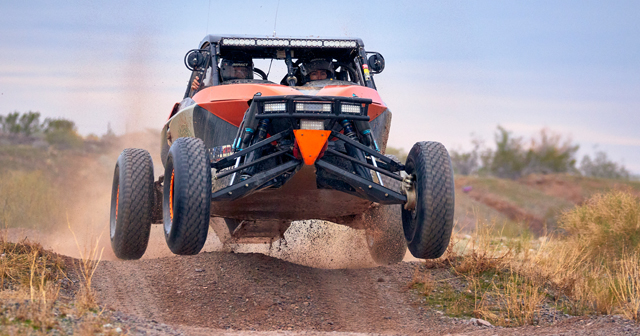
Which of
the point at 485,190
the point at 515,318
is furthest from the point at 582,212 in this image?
the point at 485,190

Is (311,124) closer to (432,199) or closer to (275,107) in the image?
(275,107)

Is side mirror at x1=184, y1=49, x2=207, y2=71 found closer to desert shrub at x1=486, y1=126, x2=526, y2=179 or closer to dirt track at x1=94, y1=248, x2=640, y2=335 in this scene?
dirt track at x1=94, y1=248, x2=640, y2=335

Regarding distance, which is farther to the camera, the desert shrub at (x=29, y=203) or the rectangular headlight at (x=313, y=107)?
the desert shrub at (x=29, y=203)

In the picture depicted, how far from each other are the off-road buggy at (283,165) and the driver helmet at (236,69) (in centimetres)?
6

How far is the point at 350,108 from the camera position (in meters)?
5.73

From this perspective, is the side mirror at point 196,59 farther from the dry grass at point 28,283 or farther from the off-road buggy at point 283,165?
the dry grass at point 28,283

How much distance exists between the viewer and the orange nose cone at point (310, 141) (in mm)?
5639

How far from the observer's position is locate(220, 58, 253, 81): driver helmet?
7.54 m

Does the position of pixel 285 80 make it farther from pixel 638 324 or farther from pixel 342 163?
pixel 638 324

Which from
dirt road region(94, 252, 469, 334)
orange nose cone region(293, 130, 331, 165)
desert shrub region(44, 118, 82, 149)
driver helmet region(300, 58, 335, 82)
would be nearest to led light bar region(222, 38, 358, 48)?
driver helmet region(300, 58, 335, 82)

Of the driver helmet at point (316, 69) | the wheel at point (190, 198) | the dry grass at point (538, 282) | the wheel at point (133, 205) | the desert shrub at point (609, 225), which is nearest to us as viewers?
the wheel at point (190, 198)

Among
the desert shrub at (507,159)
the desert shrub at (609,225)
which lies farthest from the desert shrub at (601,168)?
the desert shrub at (609,225)

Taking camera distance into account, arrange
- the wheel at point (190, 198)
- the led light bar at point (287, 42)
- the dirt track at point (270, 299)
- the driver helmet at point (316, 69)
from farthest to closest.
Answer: the driver helmet at point (316, 69) < the led light bar at point (287, 42) < the dirt track at point (270, 299) < the wheel at point (190, 198)

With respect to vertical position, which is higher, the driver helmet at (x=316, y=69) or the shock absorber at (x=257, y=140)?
the driver helmet at (x=316, y=69)
